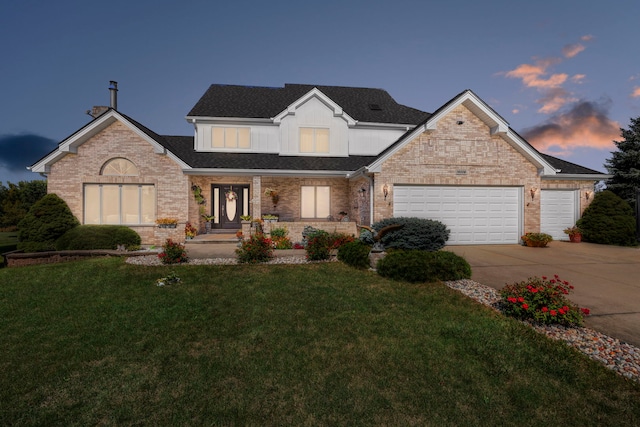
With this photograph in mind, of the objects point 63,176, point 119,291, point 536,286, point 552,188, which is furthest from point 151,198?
point 552,188

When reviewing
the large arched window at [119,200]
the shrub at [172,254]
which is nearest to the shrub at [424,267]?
the shrub at [172,254]

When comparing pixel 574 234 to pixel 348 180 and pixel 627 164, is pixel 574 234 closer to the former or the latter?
pixel 348 180

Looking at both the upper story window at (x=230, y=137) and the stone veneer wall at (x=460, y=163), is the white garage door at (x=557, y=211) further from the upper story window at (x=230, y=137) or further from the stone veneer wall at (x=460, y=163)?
the upper story window at (x=230, y=137)

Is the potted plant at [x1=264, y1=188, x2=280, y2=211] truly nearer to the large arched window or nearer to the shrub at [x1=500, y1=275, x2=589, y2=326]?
the large arched window

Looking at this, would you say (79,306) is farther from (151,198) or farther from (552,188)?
(552,188)

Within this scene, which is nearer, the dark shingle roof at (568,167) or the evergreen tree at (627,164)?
the dark shingle roof at (568,167)

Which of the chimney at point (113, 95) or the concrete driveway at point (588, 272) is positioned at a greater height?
the chimney at point (113, 95)

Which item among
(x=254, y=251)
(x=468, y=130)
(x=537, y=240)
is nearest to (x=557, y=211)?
(x=537, y=240)

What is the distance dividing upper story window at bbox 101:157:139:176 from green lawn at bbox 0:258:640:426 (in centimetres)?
899

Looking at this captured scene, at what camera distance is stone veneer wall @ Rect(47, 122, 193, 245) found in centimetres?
1387

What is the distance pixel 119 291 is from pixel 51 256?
6.77 m

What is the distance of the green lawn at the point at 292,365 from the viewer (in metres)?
3.04

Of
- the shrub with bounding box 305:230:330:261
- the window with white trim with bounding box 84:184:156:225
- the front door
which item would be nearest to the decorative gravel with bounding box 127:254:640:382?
the shrub with bounding box 305:230:330:261

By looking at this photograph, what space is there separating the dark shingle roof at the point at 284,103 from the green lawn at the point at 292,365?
45.1ft
